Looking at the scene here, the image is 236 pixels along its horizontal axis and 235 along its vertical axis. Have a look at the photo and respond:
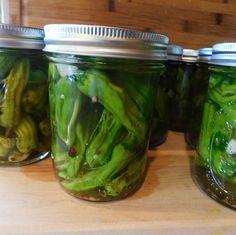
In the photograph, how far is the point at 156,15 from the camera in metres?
Result: 0.62

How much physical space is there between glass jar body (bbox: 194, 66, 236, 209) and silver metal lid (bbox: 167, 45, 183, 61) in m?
0.13

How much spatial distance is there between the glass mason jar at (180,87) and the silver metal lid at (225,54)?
173 mm

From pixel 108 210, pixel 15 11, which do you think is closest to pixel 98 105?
pixel 108 210

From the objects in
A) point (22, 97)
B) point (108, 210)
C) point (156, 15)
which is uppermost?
point (156, 15)

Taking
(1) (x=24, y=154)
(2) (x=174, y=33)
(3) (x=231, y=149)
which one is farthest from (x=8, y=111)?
(2) (x=174, y=33)

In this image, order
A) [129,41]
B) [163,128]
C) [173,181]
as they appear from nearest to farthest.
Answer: [129,41] < [173,181] < [163,128]

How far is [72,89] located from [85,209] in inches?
5.7

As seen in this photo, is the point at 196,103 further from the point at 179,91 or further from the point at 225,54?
the point at 225,54

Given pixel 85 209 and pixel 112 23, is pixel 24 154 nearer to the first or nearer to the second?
pixel 85 209

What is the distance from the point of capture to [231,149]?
36 centimetres

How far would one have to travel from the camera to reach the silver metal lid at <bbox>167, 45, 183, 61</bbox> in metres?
0.49

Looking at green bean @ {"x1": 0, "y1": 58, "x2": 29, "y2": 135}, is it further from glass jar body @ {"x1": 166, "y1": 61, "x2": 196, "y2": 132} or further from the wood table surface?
glass jar body @ {"x1": 166, "y1": 61, "x2": 196, "y2": 132}

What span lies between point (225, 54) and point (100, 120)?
164 mm

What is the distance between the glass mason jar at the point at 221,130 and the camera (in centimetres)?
35
